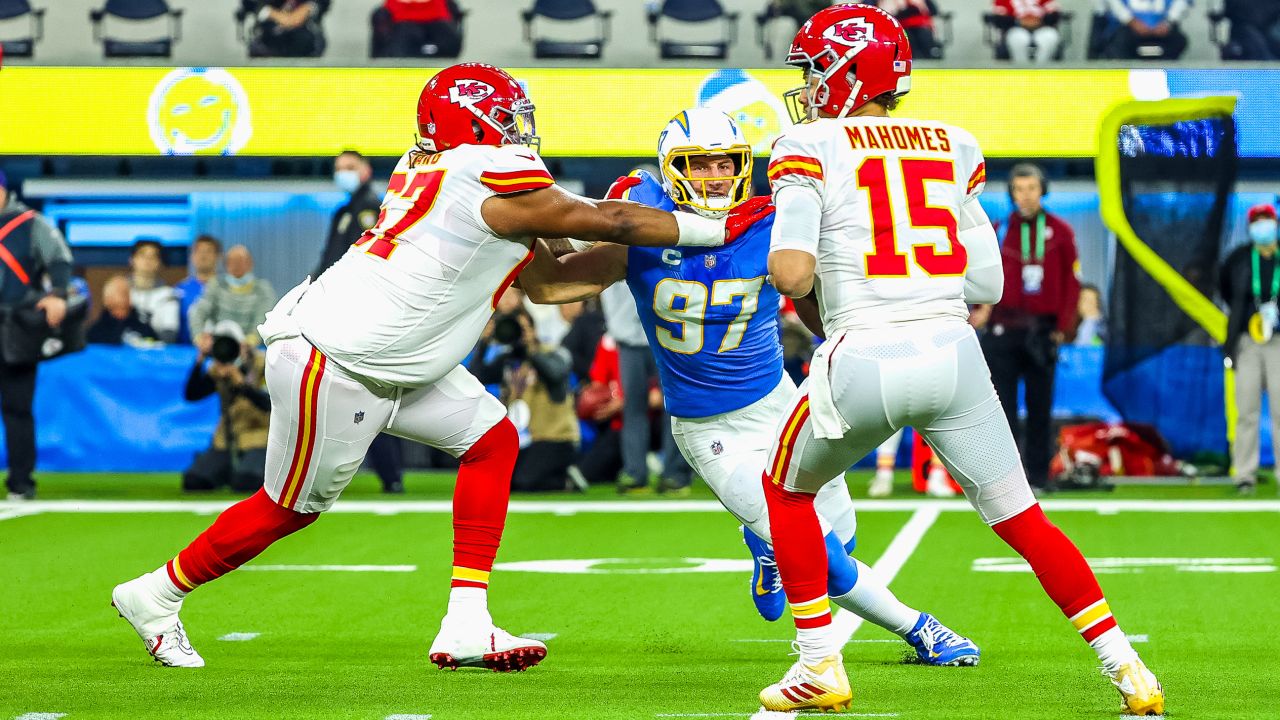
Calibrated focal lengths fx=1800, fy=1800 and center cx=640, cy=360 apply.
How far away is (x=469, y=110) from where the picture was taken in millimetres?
5449

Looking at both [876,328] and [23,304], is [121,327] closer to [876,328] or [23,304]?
[23,304]

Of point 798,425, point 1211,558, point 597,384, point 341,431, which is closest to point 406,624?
point 341,431

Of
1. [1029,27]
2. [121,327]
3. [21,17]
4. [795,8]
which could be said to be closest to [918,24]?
[1029,27]

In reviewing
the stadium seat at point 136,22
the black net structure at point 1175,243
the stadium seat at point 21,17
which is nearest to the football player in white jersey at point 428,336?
the black net structure at point 1175,243

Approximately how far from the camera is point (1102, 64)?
1844 cm

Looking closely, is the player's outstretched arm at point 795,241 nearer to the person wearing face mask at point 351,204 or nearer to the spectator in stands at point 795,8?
the person wearing face mask at point 351,204

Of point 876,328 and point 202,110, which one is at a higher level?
point 876,328

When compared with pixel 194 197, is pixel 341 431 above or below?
above

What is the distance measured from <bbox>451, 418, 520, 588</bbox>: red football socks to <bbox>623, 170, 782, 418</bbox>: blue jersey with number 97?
1.83 feet

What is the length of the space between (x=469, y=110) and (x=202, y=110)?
1397cm

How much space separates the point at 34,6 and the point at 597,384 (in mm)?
11191

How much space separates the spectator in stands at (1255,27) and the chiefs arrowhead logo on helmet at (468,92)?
15.0 m

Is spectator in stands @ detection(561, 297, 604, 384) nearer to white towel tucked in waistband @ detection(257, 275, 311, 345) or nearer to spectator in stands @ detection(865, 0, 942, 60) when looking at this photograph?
spectator in stands @ detection(865, 0, 942, 60)

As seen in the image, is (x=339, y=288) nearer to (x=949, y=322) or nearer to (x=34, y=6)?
(x=949, y=322)
